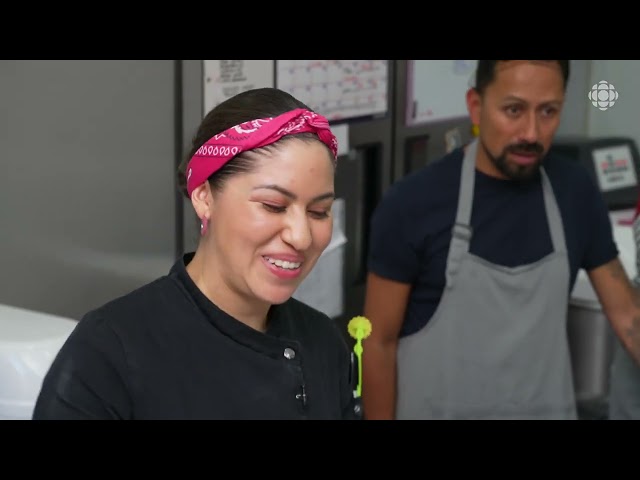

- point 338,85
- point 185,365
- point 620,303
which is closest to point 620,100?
point 338,85

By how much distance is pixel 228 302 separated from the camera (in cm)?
114

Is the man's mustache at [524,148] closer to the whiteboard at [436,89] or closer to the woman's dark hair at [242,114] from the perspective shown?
the whiteboard at [436,89]

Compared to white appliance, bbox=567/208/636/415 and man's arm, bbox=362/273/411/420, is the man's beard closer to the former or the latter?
man's arm, bbox=362/273/411/420

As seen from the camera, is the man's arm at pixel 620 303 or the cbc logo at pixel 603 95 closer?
the man's arm at pixel 620 303

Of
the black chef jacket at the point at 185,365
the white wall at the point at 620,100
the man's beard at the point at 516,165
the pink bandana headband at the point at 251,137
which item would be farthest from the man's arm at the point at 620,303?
the white wall at the point at 620,100

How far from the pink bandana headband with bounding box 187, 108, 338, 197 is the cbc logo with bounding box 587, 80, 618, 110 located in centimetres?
224

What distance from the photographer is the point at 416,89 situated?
2676 millimetres

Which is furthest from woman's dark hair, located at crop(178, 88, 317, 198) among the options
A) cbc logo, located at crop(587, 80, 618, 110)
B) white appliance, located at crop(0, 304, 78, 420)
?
cbc logo, located at crop(587, 80, 618, 110)

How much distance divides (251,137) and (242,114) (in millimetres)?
42

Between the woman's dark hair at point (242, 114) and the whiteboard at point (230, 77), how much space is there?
0.93 m

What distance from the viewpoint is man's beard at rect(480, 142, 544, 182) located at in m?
1.92

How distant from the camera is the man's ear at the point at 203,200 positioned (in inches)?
44.1
